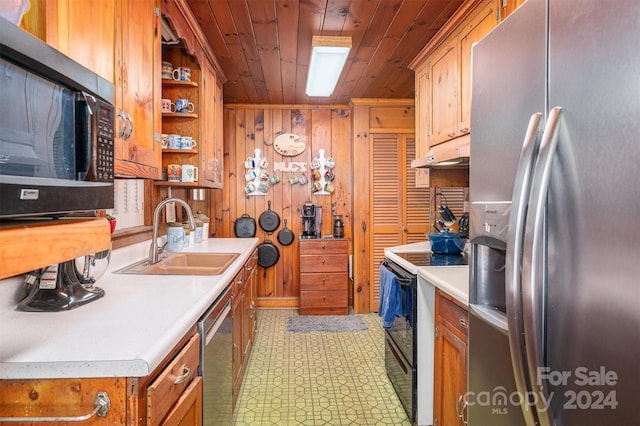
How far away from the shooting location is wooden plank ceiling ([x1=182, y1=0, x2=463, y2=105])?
2.12 metres

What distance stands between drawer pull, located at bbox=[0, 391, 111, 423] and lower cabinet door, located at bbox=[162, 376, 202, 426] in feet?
0.57

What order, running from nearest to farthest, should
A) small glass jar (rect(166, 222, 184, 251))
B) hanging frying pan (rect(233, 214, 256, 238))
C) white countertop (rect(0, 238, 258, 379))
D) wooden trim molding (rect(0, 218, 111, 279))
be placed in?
1. wooden trim molding (rect(0, 218, 111, 279))
2. white countertop (rect(0, 238, 258, 379))
3. small glass jar (rect(166, 222, 184, 251))
4. hanging frying pan (rect(233, 214, 256, 238))

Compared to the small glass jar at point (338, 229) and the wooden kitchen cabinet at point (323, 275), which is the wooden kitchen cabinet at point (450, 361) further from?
the small glass jar at point (338, 229)

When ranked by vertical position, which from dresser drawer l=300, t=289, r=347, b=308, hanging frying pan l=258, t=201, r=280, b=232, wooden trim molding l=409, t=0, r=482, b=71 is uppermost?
wooden trim molding l=409, t=0, r=482, b=71

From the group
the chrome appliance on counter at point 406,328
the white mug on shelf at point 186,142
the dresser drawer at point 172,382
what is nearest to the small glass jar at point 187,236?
the white mug on shelf at point 186,142

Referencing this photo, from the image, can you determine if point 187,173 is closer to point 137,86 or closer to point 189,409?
point 137,86

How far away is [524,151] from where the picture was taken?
0.80 meters

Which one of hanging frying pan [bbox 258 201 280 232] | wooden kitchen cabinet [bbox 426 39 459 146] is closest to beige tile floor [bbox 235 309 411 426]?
hanging frying pan [bbox 258 201 280 232]

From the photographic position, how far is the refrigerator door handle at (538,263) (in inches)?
29.0

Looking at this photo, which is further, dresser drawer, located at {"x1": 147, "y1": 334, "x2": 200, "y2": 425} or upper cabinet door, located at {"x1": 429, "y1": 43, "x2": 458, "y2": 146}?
upper cabinet door, located at {"x1": 429, "y1": 43, "x2": 458, "y2": 146}

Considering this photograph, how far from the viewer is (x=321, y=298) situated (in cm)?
393

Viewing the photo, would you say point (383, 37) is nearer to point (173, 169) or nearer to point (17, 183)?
point (173, 169)

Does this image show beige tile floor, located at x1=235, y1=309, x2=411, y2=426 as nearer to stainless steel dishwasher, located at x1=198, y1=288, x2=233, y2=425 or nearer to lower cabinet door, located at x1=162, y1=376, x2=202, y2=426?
stainless steel dishwasher, located at x1=198, y1=288, x2=233, y2=425

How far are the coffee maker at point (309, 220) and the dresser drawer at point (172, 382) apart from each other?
288 cm
